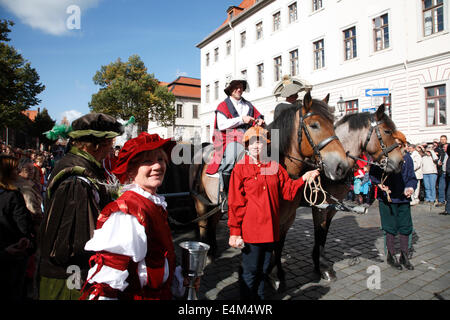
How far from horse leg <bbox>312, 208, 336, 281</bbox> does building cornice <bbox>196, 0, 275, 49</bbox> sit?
25141 mm

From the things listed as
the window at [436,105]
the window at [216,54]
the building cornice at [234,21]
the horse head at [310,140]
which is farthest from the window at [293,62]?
the horse head at [310,140]

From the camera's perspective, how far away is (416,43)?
14.6 meters

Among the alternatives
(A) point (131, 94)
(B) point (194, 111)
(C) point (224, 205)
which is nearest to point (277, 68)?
(A) point (131, 94)

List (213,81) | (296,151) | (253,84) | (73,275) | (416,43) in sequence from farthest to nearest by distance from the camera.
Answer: (213,81), (253,84), (416,43), (296,151), (73,275)

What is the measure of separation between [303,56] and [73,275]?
73.7ft

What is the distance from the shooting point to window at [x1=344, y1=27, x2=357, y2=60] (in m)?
17.9

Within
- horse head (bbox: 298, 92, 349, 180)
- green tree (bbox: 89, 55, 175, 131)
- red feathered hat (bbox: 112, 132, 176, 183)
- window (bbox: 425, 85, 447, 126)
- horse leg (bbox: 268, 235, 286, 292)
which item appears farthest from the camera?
green tree (bbox: 89, 55, 175, 131)

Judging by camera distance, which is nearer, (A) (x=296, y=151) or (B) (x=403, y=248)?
(A) (x=296, y=151)

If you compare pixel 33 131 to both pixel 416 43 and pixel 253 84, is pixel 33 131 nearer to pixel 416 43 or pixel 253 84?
pixel 253 84

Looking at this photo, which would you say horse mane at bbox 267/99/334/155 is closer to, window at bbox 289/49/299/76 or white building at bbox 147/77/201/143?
window at bbox 289/49/299/76

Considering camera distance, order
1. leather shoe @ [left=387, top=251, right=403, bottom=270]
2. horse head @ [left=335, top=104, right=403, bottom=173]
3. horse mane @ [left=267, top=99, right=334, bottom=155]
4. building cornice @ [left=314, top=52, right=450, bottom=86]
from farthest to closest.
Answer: building cornice @ [left=314, top=52, right=450, bottom=86], horse head @ [left=335, top=104, right=403, bottom=173], leather shoe @ [left=387, top=251, right=403, bottom=270], horse mane @ [left=267, top=99, right=334, bottom=155]

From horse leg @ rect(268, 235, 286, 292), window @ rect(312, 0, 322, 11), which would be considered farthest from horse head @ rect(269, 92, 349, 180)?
window @ rect(312, 0, 322, 11)

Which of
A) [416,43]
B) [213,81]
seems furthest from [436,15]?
[213,81]

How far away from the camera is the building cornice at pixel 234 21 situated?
25.0m
